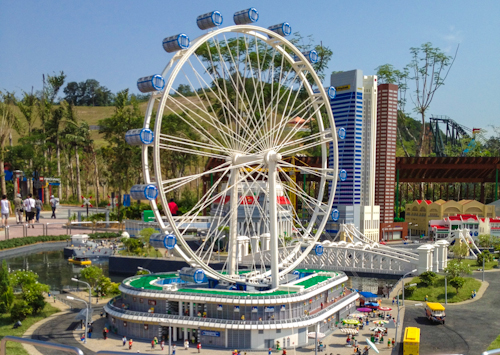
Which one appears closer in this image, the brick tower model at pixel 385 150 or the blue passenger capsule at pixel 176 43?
the blue passenger capsule at pixel 176 43

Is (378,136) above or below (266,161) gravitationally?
above

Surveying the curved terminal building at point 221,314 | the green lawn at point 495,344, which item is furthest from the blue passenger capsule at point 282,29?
the green lawn at point 495,344

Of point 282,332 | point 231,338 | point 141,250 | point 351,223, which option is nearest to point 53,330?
point 231,338

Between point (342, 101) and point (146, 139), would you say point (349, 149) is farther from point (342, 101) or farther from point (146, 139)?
point (146, 139)

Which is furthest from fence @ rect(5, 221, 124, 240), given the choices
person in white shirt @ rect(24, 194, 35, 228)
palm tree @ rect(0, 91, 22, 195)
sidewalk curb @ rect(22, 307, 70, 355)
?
sidewalk curb @ rect(22, 307, 70, 355)

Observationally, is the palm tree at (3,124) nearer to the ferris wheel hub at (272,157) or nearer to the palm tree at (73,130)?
the palm tree at (73,130)
